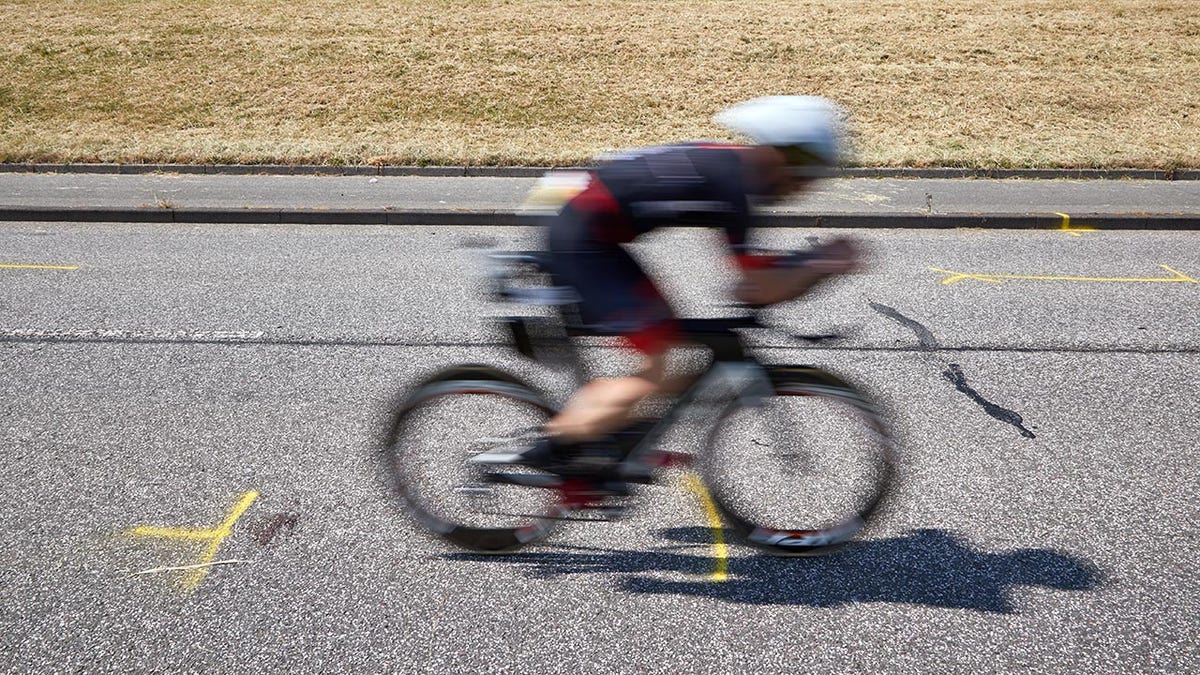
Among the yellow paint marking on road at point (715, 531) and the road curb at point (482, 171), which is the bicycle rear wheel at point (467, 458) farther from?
the road curb at point (482, 171)

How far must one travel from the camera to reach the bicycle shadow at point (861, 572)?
329 cm

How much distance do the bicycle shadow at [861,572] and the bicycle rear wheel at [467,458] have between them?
0.11 meters

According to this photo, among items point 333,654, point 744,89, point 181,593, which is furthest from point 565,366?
point 744,89

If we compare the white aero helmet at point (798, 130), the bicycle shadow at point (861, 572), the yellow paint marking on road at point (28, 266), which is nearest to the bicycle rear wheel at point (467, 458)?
the bicycle shadow at point (861, 572)

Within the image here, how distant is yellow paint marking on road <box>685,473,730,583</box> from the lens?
11.3ft

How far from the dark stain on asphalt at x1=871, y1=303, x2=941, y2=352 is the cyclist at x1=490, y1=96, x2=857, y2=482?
9.92 ft

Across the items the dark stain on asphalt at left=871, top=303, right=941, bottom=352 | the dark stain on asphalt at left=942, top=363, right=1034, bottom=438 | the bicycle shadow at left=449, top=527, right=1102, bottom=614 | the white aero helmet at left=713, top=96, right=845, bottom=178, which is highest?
the white aero helmet at left=713, top=96, right=845, bottom=178

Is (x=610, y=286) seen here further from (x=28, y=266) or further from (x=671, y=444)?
(x=28, y=266)

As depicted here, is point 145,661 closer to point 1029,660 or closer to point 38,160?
point 1029,660

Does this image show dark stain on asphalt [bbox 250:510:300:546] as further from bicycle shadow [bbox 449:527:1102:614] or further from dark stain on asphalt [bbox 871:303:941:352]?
dark stain on asphalt [bbox 871:303:941:352]

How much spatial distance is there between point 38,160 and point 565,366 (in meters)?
13.1

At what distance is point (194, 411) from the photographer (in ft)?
15.9

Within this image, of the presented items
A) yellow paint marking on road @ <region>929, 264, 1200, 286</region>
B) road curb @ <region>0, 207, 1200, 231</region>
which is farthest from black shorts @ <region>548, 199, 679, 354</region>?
road curb @ <region>0, 207, 1200, 231</region>

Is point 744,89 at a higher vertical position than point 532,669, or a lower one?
lower
